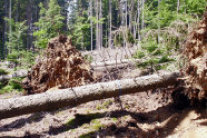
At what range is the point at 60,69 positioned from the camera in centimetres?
685

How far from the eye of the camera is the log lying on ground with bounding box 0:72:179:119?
4754mm

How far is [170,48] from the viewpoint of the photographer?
21.4 ft

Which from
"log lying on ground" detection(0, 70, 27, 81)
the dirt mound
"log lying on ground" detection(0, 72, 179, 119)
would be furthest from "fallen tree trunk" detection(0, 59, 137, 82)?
the dirt mound

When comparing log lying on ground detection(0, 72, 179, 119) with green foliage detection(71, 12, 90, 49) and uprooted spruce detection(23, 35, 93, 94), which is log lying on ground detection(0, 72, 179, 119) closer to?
uprooted spruce detection(23, 35, 93, 94)

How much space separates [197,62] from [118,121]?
2567 mm

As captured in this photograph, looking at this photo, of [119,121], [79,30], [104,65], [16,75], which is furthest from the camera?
[79,30]

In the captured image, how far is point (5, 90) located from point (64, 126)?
203 inches

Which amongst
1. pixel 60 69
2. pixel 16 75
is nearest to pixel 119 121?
pixel 60 69

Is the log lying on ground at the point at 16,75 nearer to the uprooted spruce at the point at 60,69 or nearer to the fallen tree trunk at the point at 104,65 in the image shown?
the fallen tree trunk at the point at 104,65

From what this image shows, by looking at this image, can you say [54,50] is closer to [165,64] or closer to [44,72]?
[44,72]

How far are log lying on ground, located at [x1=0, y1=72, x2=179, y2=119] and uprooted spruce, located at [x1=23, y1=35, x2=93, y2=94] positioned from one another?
1.44m

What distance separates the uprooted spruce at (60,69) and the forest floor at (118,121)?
3.77 ft

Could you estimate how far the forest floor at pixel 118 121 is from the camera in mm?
4754

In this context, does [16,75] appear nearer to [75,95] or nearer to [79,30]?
[79,30]
